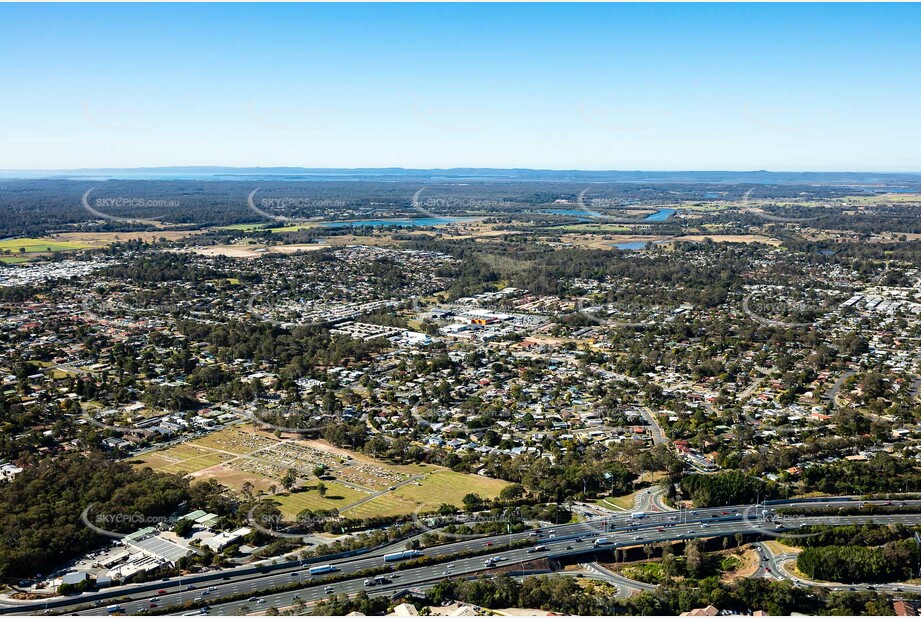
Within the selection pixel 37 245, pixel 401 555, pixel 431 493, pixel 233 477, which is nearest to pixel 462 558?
pixel 401 555

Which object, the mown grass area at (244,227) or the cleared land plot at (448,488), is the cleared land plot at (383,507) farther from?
the mown grass area at (244,227)

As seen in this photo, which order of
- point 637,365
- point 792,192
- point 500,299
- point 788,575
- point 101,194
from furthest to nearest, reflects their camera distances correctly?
point 792,192, point 101,194, point 500,299, point 637,365, point 788,575

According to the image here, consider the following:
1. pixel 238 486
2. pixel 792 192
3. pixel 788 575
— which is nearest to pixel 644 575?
pixel 788 575

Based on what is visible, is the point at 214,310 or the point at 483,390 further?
the point at 214,310

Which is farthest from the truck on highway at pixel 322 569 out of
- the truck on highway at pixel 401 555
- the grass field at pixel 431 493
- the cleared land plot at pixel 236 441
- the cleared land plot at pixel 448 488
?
the cleared land plot at pixel 236 441

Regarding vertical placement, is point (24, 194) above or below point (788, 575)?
above

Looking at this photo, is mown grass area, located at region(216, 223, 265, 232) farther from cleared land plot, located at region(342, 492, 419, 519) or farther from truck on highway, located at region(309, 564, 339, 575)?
truck on highway, located at region(309, 564, 339, 575)

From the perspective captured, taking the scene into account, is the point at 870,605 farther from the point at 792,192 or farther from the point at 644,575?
the point at 792,192
